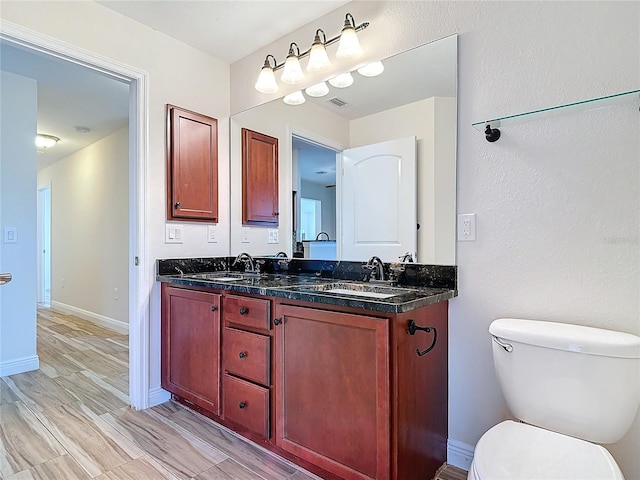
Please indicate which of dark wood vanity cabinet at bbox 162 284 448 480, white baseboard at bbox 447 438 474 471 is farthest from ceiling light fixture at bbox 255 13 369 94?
white baseboard at bbox 447 438 474 471

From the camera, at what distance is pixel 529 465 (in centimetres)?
97

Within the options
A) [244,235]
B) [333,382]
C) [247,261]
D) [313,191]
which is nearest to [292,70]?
[313,191]

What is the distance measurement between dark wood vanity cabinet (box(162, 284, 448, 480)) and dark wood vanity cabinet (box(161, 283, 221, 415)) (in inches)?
0.5

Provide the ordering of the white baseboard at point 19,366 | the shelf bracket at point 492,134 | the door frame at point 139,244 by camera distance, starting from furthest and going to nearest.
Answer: the white baseboard at point 19,366
the door frame at point 139,244
the shelf bracket at point 492,134

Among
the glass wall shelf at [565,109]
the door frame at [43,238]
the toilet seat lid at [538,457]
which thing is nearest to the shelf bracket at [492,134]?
the glass wall shelf at [565,109]

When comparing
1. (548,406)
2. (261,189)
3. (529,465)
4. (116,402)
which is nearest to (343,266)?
(261,189)

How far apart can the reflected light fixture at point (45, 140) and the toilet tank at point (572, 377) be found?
5213 millimetres

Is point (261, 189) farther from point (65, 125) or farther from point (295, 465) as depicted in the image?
point (65, 125)

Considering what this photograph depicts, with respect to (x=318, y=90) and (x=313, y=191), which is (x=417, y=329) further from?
(x=318, y=90)

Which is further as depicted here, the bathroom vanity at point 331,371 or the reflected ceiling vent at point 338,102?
the reflected ceiling vent at point 338,102

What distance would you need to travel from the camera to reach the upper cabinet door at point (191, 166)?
2.35 m

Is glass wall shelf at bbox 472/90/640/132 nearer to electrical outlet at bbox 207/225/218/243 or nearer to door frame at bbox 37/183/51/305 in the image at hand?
electrical outlet at bbox 207/225/218/243

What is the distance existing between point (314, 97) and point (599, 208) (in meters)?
1.59

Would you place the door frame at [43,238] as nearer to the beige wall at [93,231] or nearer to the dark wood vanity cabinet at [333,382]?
the beige wall at [93,231]
